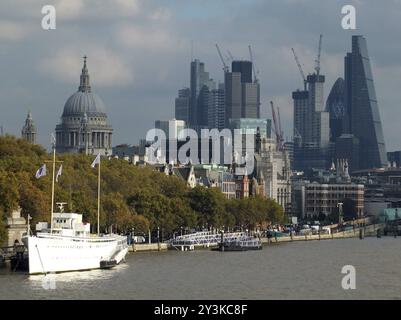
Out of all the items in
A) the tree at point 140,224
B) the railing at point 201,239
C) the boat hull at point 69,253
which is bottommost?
the boat hull at point 69,253

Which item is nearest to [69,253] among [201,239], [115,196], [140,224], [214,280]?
[214,280]

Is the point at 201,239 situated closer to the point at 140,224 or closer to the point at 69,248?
the point at 140,224

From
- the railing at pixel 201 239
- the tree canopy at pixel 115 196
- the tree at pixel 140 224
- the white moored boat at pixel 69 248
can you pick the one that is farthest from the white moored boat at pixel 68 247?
the railing at pixel 201 239

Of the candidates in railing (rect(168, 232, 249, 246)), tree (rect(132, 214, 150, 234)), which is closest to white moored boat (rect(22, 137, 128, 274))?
tree (rect(132, 214, 150, 234))

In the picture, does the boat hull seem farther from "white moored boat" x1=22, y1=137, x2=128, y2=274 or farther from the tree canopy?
the tree canopy

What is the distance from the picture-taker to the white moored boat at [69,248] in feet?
289

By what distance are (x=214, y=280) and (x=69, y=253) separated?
11.3 meters

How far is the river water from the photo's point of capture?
247ft

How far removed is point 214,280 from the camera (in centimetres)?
8569

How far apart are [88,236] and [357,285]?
22.3m

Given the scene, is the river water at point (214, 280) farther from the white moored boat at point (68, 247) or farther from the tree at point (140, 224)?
the tree at point (140, 224)
